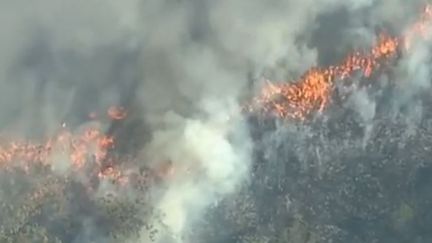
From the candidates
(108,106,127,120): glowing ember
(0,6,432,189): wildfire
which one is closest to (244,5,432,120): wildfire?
(0,6,432,189): wildfire

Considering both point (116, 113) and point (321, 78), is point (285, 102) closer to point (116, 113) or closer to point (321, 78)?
point (321, 78)

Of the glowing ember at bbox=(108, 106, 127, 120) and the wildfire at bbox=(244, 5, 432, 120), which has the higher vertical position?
the wildfire at bbox=(244, 5, 432, 120)

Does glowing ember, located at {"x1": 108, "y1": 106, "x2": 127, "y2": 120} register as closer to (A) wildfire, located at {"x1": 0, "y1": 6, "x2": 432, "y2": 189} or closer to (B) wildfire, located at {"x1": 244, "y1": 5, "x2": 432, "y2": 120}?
(A) wildfire, located at {"x1": 0, "y1": 6, "x2": 432, "y2": 189}

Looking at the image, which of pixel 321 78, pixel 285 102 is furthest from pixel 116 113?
pixel 321 78

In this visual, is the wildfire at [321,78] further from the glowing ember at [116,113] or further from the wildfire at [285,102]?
the glowing ember at [116,113]

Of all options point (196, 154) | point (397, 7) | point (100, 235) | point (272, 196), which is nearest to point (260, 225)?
point (272, 196)

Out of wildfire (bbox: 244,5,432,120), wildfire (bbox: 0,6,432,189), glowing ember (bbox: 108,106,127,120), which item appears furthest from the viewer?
wildfire (bbox: 244,5,432,120)

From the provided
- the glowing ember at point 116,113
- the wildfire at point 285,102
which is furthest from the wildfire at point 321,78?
the glowing ember at point 116,113

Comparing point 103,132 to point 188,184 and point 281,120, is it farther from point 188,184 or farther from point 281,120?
point 281,120
